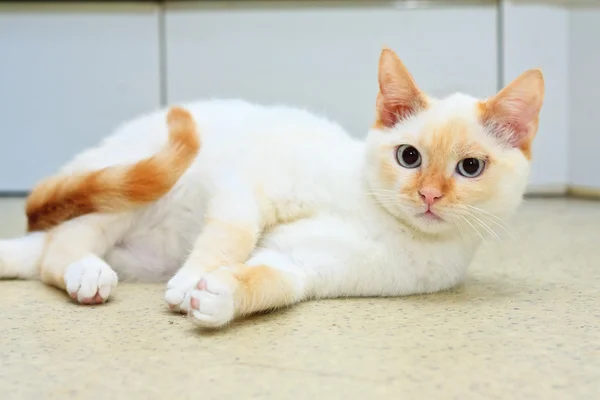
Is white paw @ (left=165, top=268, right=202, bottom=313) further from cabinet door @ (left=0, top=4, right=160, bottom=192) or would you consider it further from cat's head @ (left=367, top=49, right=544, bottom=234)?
cabinet door @ (left=0, top=4, right=160, bottom=192)

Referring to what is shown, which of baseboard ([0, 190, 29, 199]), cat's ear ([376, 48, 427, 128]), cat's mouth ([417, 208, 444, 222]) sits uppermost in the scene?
cat's ear ([376, 48, 427, 128])

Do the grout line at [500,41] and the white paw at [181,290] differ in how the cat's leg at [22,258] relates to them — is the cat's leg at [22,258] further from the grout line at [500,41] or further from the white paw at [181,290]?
the grout line at [500,41]

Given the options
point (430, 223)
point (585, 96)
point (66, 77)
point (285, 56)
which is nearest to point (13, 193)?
point (66, 77)

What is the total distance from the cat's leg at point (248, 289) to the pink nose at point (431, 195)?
0.88 ft

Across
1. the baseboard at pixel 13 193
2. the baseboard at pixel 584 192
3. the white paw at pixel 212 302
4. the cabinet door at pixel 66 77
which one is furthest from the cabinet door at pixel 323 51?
the white paw at pixel 212 302

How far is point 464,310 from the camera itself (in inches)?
48.1

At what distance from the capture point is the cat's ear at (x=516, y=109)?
4.00ft

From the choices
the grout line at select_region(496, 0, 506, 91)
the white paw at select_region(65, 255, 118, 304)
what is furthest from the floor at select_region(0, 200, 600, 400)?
the grout line at select_region(496, 0, 506, 91)

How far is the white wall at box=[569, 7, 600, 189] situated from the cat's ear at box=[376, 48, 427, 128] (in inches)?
76.0

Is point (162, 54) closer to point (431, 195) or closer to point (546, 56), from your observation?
point (546, 56)

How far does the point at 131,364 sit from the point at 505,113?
2.61ft

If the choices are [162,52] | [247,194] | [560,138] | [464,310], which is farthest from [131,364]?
[560,138]

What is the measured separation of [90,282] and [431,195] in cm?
64

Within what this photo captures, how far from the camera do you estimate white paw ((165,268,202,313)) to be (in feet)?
3.78
